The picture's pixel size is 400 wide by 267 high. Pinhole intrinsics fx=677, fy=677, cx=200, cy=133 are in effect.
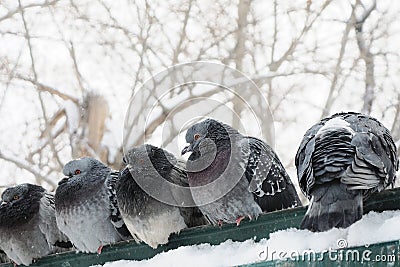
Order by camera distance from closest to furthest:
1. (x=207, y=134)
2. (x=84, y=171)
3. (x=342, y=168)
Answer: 1. (x=342, y=168)
2. (x=207, y=134)
3. (x=84, y=171)

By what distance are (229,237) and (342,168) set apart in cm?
68

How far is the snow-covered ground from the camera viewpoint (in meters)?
2.25

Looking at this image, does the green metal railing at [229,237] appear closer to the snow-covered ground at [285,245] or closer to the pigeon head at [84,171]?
the snow-covered ground at [285,245]

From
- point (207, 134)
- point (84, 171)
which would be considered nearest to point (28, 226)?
point (84, 171)

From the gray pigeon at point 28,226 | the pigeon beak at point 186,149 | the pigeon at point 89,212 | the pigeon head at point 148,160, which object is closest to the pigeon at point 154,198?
the pigeon head at point 148,160

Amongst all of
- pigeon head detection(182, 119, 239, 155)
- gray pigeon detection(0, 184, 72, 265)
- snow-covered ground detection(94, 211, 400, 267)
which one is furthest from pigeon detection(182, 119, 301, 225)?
gray pigeon detection(0, 184, 72, 265)

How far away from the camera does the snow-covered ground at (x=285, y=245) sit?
7.39 ft

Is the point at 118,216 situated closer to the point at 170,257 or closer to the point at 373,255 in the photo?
the point at 170,257

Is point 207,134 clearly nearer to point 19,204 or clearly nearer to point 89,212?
point 89,212

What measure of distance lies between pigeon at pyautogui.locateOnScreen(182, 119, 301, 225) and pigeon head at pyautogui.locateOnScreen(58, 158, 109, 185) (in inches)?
23.6

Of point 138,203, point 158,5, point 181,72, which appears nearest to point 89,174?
point 138,203

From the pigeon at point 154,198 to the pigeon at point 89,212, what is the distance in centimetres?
24

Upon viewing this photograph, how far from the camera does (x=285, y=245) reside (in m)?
2.49

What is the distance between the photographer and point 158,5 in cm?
902
